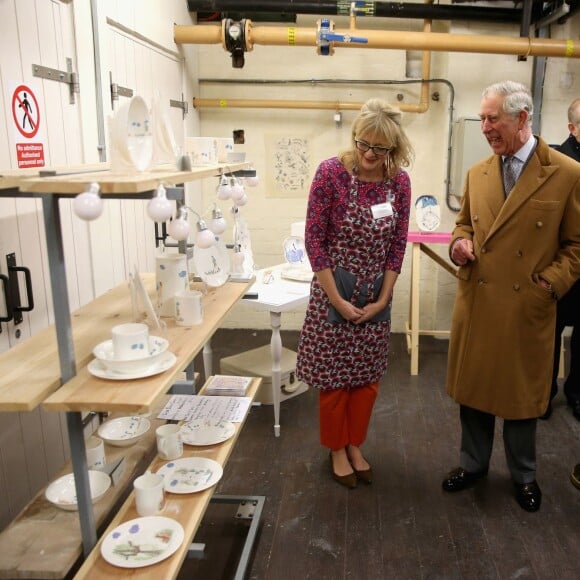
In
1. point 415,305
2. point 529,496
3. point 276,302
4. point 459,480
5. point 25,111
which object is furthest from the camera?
point 415,305

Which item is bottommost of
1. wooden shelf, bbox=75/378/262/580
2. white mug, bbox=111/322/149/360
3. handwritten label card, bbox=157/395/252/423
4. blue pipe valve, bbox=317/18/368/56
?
wooden shelf, bbox=75/378/262/580

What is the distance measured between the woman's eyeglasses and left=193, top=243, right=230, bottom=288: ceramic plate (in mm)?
626

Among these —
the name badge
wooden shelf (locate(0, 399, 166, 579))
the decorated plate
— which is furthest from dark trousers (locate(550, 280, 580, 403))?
wooden shelf (locate(0, 399, 166, 579))

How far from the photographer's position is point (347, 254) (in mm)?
2191

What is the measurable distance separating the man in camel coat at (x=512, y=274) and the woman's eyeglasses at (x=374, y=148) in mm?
362

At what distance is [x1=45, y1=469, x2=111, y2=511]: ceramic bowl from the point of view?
147 centimetres

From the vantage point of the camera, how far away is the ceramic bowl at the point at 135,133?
1252 mm

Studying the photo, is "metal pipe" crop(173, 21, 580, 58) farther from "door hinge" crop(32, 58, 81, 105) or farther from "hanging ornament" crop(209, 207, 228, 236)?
"hanging ornament" crop(209, 207, 228, 236)

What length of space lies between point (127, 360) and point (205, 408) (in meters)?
0.87

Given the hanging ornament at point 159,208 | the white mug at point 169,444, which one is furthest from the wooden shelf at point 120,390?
the white mug at point 169,444

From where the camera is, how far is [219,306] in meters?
1.72

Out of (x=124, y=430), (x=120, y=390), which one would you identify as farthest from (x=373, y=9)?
(x=120, y=390)

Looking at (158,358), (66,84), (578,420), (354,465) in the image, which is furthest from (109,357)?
(578,420)

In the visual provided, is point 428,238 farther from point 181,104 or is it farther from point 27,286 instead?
point 27,286
